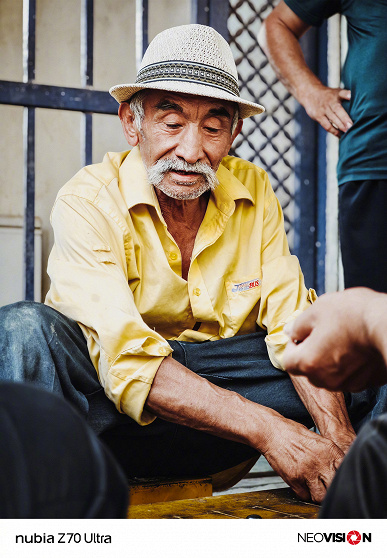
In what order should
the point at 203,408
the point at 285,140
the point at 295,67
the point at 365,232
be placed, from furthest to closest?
the point at 285,140 → the point at 295,67 → the point at 365,232 → the point at 203,408

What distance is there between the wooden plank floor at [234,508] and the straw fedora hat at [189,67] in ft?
3.78

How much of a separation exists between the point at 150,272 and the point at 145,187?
27 centimetres

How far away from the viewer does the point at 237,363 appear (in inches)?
84.4

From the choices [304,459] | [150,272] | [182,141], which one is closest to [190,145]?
[182,141]

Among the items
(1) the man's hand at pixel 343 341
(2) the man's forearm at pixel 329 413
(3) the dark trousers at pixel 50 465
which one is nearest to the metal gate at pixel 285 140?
(2) the man's forearm at pixel 329 413

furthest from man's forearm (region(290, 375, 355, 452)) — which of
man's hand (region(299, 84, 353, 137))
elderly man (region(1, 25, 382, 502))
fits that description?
man's hand (region(299, 84, 353, 137))

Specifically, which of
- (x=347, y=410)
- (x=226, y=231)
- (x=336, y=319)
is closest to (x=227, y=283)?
(x=226, y=231)

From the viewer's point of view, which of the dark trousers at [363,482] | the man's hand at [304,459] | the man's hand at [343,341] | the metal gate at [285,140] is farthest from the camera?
the metal gate at [285,140]

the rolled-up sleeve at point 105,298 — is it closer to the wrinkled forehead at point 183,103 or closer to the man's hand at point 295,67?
the wrinkled forehead at point 183,103

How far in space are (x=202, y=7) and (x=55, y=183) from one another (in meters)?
2.11

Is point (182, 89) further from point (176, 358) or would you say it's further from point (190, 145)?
point (176, 358)

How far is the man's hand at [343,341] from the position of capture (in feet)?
2.95

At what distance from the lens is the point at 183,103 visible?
2070 mm

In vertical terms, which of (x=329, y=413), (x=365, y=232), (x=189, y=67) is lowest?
(x=329, y=413)
